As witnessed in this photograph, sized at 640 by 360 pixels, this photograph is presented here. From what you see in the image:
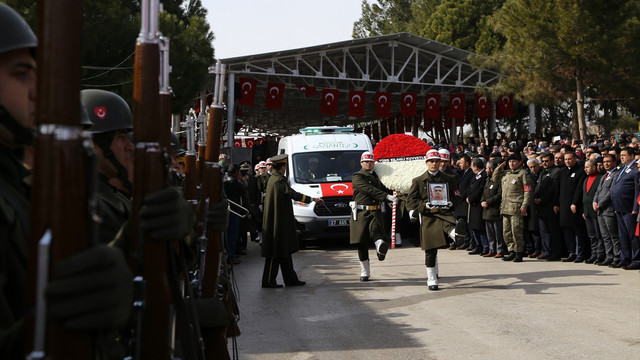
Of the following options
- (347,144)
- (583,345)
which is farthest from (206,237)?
(347,144)

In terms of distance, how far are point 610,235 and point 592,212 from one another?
57 cm

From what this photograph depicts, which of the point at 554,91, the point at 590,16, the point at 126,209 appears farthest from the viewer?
the point at 554,91

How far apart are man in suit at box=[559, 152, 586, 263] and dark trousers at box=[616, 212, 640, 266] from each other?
1092mm

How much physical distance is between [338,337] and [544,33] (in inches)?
617

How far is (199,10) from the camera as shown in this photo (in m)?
27.0

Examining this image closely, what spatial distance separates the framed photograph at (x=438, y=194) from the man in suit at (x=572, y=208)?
325 cm

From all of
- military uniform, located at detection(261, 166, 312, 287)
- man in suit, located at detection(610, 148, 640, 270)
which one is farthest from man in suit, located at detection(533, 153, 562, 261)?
military uniform, located at detection(261, 166, 312, 287)

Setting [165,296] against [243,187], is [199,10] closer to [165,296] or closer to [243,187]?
[243,187]

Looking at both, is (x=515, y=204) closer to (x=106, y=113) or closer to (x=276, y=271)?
(x=276, y=271)

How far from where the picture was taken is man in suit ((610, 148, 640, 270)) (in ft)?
36.2

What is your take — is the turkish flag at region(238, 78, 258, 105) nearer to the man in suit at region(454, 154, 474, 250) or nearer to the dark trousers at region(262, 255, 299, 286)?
the man in suit at region(454, 154, 474, 250)

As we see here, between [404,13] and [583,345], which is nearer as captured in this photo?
[583,345]

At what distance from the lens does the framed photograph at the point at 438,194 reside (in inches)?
399

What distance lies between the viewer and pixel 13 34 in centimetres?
191
